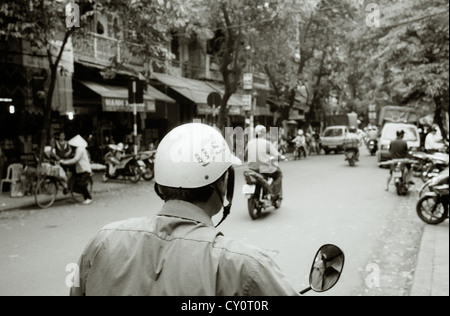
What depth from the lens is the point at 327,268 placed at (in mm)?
1261

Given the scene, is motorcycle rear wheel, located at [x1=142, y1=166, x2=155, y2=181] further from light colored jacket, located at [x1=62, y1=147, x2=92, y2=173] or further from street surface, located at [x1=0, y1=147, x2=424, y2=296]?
light colored jacket, located at [x1=62, y1=147, x2=92, y2=173]

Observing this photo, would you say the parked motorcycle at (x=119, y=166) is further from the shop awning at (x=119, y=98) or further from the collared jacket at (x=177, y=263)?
the collared jacket at (x=177, y=263)

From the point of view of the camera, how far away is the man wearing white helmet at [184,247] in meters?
1.11

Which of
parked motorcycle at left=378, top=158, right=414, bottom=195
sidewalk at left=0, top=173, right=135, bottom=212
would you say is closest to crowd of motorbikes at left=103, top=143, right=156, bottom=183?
sidewalk at left=0, top=173, right=135, bottom=212

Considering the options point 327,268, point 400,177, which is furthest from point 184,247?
point 400,177

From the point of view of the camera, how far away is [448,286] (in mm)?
4680

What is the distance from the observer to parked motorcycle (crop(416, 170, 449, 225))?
7742 mm

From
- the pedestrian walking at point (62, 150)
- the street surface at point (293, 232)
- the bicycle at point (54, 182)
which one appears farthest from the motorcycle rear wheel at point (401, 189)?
the pedestrian walking at point (62, 150)

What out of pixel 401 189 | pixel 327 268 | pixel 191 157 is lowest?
pixel 401 189

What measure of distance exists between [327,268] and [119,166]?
9.80 metres

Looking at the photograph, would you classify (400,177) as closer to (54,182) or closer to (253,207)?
(253,207)

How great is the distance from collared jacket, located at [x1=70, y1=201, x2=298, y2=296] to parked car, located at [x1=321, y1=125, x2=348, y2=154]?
1857 cm

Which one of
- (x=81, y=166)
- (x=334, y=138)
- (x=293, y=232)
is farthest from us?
(x=334, y=138)

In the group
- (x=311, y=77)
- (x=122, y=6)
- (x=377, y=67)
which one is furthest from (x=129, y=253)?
(x=311, y=77)
